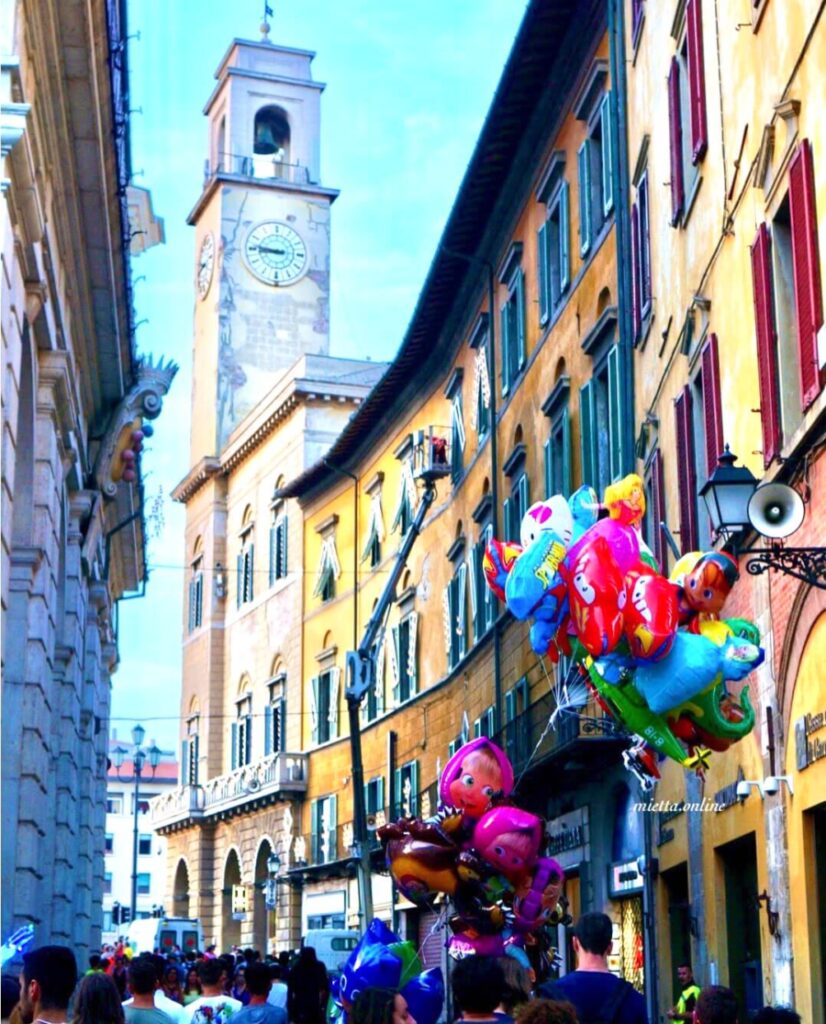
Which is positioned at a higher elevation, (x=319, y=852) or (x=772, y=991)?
(x=319, y=852)

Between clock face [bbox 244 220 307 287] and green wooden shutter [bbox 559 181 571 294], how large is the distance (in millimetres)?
36300

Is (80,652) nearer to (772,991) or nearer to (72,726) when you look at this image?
(72,726)

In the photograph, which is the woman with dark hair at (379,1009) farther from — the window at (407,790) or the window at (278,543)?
the window at (278,543)

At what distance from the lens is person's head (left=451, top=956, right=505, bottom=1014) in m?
6.40

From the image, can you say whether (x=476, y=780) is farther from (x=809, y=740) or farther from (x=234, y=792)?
(x=234, y=792)

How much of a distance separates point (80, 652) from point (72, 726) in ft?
5.45

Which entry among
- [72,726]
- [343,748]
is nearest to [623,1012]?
[72,726]

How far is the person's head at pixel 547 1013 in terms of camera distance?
18.1 feet

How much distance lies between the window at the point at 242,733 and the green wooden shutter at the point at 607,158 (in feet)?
113

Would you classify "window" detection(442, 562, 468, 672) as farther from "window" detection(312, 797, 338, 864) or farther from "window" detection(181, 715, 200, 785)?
"window" detection(181, 715, 200, 785)

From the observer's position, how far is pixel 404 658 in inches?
1610

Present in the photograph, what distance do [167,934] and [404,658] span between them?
11233mm

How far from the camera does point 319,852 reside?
4806 centimetres

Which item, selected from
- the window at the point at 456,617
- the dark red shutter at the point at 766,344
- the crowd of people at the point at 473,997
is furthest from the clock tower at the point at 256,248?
the crowd of people at the point at 473,997
